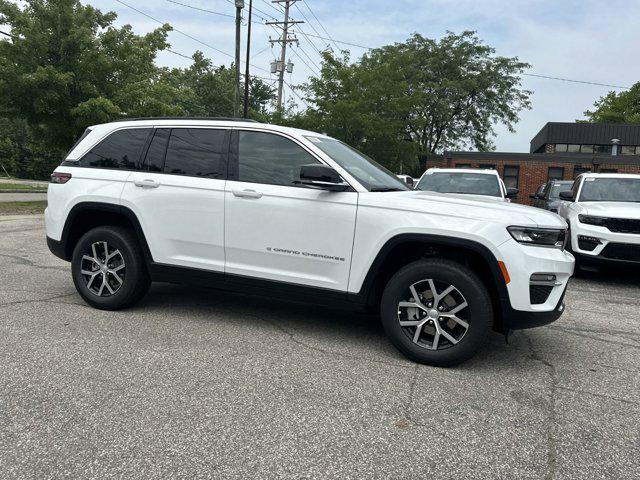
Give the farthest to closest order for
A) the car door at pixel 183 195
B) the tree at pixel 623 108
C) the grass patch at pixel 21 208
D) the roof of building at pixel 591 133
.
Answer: the tree at pixel 623 108
the roof of building at pixel 591 133
the grass patch at pixel 21 208
the car door at pixel 183 195

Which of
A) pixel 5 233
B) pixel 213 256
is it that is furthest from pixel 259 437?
pixel 5 233

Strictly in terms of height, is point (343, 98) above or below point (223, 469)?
above

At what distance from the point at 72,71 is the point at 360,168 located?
1607 centimetres

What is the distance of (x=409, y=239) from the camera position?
389 cm

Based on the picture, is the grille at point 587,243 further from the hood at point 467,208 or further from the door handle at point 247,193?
the door handle at point 247,193

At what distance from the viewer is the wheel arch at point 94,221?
486cm

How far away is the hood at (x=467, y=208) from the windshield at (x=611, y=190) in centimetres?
557

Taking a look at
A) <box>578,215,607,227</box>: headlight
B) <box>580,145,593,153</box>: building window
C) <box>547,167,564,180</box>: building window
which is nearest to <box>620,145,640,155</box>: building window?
<box>580,145,593,153</box>: building window

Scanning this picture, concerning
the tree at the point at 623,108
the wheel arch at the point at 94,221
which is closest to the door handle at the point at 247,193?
the wheel arch at the point at 94,221

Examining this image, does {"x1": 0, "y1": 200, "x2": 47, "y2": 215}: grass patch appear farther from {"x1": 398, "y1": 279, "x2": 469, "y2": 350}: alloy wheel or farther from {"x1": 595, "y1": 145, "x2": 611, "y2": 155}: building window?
{"x1": 595, "y1": 145, "x2": 611, "y2": 155}: building window

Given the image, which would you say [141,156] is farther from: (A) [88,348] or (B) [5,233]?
(B) [5,233]

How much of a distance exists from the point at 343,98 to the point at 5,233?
18005mm

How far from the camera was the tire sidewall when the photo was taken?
16.0ft

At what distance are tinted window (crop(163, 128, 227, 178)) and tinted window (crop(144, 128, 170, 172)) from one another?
0.05m
